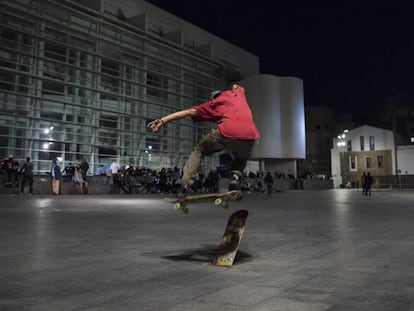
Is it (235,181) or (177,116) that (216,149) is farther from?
(177,116)

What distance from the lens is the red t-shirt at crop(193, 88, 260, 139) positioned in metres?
5.23

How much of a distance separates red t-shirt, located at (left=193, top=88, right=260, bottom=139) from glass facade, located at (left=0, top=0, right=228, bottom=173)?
27.7m

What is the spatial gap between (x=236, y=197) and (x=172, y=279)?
1.41 metres

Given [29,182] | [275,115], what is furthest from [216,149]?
[275,115]

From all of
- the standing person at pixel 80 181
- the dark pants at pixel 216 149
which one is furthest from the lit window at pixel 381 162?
the dark pants at pixel 216 149

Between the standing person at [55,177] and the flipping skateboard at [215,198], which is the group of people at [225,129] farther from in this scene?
the standing person at [55,177]

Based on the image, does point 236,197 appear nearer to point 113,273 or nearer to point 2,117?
point 113,273

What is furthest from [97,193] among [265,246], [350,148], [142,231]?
[350,148]

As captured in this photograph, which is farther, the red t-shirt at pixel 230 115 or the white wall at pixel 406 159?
the white wall at pixel 406 159

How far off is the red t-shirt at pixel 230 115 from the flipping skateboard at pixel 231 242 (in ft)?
3.41

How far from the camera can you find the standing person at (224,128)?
5250 millimetres

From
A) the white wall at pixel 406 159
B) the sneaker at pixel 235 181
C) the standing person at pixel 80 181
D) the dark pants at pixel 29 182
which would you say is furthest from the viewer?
the white wall at pixel 406 159

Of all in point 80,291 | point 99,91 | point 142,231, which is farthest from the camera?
point 99,91

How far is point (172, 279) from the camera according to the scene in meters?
4.23
